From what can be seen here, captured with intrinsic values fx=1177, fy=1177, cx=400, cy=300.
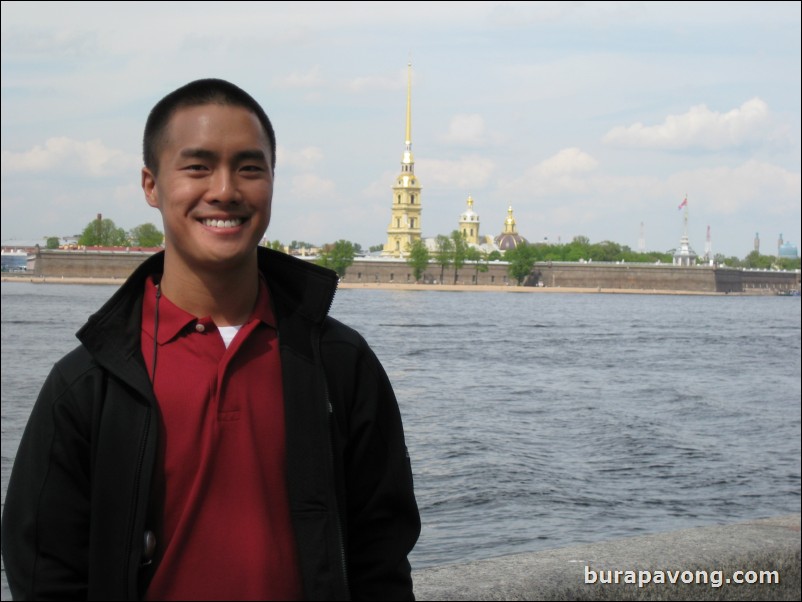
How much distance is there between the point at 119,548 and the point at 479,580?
1635 mm

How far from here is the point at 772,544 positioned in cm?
337

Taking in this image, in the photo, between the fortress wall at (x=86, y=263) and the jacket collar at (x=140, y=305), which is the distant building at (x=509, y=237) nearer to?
the fortress wall at (x=86, y=263)

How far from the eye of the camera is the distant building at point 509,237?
116375 mm

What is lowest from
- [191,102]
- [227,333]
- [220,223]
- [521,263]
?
[521,263]

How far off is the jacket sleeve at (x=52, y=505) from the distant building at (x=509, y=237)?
4449 inches

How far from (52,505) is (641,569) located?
2045 mm

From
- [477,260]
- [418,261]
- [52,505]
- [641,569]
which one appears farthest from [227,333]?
[477,260]

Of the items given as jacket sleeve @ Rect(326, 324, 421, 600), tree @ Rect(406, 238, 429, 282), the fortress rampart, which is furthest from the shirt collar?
tree @ Rect(406, 238, 429, 282)

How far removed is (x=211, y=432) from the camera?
141 centimetres

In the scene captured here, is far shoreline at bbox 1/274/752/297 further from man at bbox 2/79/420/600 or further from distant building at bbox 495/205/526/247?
man at bbox 2/79/420/600

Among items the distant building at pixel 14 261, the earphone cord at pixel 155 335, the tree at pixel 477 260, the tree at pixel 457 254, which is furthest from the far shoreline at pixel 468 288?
the earphone cord at pixel 155 335

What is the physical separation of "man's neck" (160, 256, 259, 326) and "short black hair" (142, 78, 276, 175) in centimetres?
15

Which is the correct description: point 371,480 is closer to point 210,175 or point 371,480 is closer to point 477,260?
point 210,175

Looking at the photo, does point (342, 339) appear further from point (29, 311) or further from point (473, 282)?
point (473, 282)
